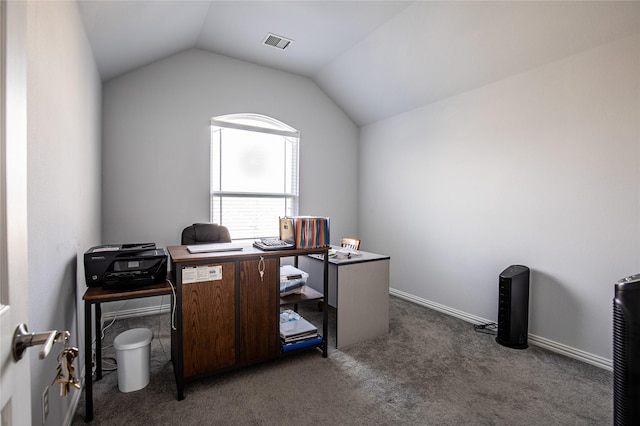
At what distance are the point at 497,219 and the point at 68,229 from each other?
3740 mm

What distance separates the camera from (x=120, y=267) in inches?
76.1

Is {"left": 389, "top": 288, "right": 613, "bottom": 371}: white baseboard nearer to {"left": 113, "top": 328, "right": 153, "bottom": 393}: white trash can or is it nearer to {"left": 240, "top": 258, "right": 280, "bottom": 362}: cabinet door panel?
{"left": 240, "top": 258, "right": 280, "bottom": 362}: cabinet door panel

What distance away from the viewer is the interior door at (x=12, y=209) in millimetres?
637

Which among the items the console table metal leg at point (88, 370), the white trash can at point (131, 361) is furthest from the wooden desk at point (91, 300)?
the white trash can at point (131, 361)

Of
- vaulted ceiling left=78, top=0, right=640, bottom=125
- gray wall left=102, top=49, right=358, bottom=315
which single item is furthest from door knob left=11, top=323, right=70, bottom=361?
gray wall left=102, top=49, right=358, bottom=315

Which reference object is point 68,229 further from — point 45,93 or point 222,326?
point 222,326

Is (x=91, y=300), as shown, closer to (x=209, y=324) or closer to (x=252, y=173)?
(x=209, y=324)

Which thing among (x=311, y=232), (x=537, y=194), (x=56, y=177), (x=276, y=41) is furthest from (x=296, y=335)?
(x=276, y=41)

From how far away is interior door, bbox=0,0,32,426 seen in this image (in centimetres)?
64

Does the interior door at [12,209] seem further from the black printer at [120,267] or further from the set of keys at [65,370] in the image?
the black printer at [120,267]

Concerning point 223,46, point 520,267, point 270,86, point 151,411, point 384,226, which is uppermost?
point 223,46

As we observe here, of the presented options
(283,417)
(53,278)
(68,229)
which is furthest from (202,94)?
(283,417)

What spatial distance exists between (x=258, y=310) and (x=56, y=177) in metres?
1.51

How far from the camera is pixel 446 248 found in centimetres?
371
